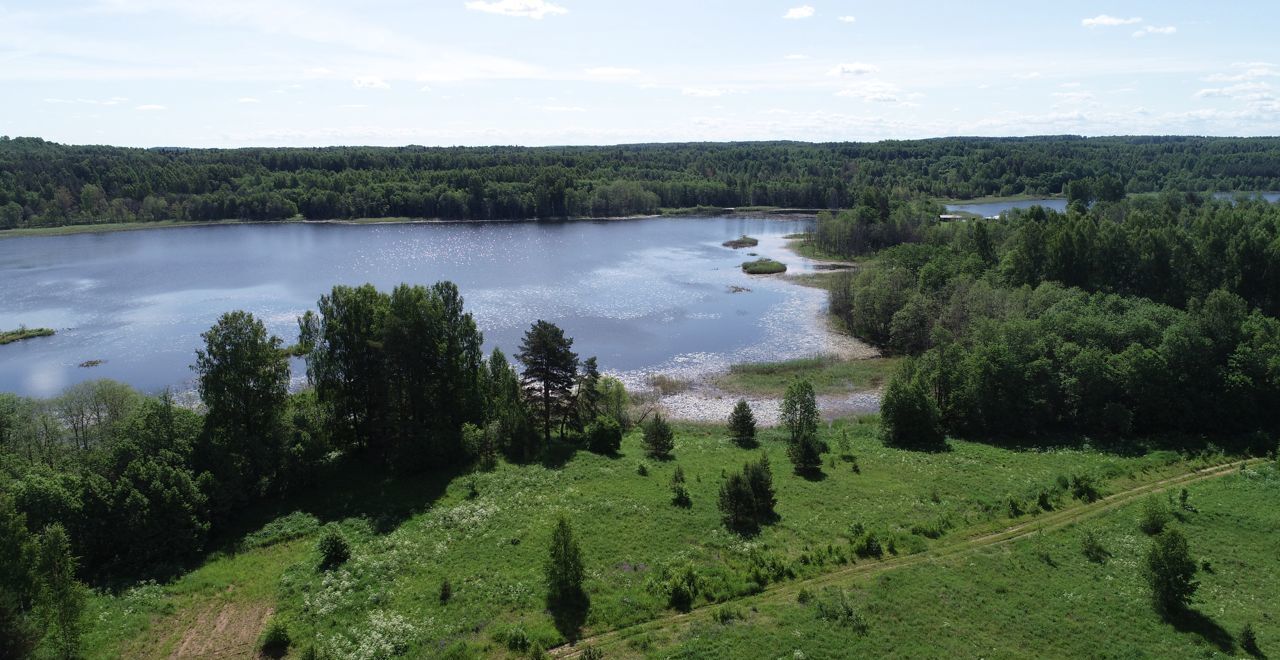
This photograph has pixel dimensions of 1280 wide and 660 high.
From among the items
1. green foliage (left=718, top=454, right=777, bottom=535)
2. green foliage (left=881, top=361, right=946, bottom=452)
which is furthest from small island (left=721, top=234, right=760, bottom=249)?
green foliage (left=718, top=454, right=777, bottom=535)

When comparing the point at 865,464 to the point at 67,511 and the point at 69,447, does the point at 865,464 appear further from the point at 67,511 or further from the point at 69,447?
the point at 69,447

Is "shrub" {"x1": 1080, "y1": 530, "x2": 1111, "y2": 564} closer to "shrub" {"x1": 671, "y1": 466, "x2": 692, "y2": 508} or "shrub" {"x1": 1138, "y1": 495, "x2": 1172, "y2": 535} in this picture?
"shrub" {"x1": 1138, "y1": 495, "x2": 1172, "y2": 535}

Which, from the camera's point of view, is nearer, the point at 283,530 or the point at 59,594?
the point at 59,594

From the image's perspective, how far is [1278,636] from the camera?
864 inches

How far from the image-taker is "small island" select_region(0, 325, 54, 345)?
66.6 metres

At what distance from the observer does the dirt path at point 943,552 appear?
22586mm

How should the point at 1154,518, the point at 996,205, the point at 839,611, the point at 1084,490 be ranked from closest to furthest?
the point at 839,611 < the point at 1154,518 < the point at 1084,490 < the point at 996,205

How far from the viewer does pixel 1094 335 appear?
46062 mm

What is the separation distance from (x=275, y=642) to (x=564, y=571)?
30.4 feet

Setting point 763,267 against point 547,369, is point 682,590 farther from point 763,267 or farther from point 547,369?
point 763,267

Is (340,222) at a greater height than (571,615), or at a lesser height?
greater

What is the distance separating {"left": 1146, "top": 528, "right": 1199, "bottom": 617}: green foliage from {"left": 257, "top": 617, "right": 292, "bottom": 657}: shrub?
28.5 m

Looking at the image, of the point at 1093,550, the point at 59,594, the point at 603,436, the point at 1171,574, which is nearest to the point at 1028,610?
the point at 1171,574

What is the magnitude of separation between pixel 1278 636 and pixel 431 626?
2688 centimetres
